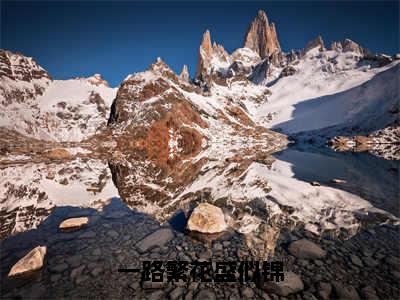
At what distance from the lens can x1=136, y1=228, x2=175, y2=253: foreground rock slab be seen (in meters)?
8.70

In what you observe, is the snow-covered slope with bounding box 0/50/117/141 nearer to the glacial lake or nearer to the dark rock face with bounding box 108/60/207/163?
the dark rock face with bounding box 108/60/207/163

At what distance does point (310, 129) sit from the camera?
115438mm

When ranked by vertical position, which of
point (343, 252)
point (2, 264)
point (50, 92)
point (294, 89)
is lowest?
point (2, 264)

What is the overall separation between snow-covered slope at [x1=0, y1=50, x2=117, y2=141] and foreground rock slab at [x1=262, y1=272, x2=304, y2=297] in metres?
118

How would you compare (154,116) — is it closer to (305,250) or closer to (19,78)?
(305,250)

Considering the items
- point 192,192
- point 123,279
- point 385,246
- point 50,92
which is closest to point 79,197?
point 192,192

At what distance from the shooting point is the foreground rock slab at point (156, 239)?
8695mm

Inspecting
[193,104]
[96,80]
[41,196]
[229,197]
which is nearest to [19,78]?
[96,80]

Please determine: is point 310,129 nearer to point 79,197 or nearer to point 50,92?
point 79,197

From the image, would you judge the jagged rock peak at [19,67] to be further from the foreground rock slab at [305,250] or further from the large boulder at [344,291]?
the large boulder at [344,291]

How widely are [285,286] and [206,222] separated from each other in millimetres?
4325

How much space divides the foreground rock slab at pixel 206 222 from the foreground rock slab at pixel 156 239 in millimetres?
1043

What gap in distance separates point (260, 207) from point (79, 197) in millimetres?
13117

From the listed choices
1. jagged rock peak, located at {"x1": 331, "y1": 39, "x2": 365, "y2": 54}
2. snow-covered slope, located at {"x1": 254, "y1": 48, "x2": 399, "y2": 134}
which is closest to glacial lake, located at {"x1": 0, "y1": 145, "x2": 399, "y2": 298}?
snow-covered slope, located at {"x1": 254, "y1": 48, "x2": 399, "y2": 134}
